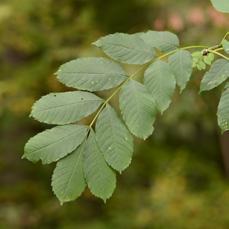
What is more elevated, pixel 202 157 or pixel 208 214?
pixel 208 214

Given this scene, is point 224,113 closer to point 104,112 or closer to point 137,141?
point 104,112

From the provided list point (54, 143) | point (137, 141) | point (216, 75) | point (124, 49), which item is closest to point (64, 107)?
point (54, 143)

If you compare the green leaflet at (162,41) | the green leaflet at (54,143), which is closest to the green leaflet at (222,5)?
the green leaflet at (162,41)

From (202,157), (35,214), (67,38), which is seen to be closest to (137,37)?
(67,38)

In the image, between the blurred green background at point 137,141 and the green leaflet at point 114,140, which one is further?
the blurred green background at point 137,141

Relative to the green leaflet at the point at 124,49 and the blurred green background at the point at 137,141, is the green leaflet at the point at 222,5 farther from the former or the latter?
the blurred green background at the point at 137,141

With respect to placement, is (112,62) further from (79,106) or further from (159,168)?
(159,168)
